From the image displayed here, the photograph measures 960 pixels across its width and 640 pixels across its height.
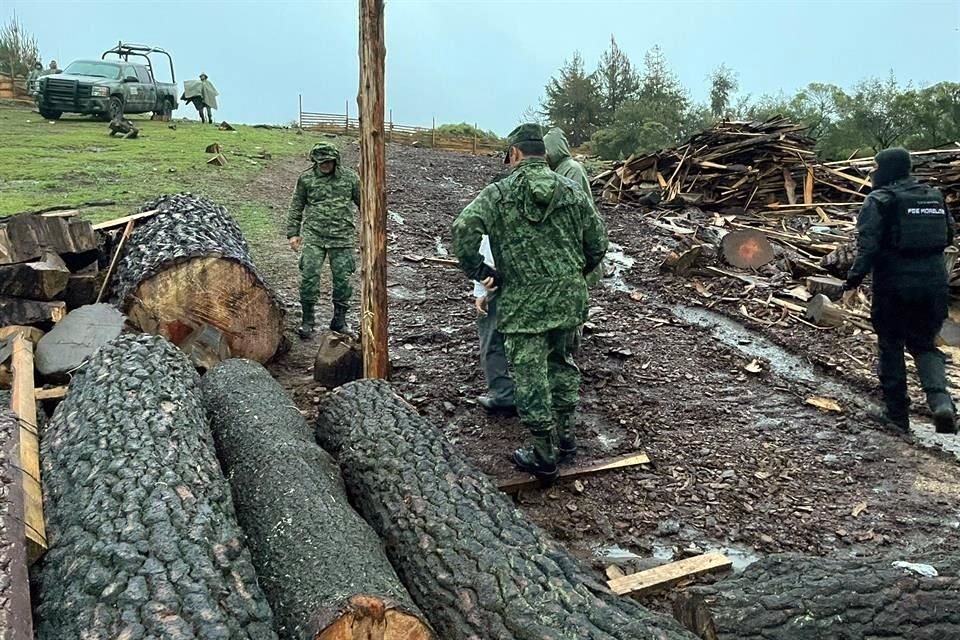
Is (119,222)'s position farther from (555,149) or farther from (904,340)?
(904,340)

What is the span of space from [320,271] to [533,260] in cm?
329

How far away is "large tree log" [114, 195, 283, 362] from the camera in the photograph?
19.3 feet

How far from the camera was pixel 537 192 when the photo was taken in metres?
4.49

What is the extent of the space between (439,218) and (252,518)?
11.6 m

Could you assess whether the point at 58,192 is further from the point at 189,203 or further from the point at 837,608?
the point at 837,608

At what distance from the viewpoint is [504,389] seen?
5805 millimetres

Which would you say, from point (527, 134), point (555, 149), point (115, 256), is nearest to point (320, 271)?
point (115, 256)

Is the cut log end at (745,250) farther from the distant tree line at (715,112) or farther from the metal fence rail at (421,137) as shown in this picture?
the metal fence rail at (421,137)

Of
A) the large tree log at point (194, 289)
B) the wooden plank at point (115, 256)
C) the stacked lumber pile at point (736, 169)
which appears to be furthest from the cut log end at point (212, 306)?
the stacked lumber pile at point (736, 169)

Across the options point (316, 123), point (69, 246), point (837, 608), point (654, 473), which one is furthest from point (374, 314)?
point (316, 123)

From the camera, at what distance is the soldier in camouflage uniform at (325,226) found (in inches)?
285

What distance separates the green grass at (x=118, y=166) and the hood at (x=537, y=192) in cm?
744

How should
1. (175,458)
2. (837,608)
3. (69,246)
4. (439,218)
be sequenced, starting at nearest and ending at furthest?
(837,608) → (175,458) → (69,246) → (439,218)

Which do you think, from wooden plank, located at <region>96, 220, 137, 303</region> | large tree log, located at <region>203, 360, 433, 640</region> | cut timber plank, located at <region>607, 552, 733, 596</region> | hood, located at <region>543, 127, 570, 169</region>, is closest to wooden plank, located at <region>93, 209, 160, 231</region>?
wooden plank, located at <region>96, 220, 137, 303</region>
